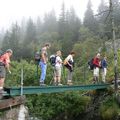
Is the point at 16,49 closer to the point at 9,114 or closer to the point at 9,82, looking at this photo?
the point at 9,82

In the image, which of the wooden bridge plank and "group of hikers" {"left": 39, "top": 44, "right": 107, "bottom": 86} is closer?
the wooden bridge plank

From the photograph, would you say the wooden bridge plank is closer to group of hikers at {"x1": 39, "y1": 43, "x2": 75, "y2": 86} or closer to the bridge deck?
the bridge deck

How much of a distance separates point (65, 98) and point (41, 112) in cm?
175

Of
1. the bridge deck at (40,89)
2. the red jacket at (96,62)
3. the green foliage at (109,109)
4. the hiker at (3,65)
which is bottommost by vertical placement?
the green foliage at (109,109)

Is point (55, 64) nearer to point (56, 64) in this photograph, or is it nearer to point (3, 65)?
point (56, 64)

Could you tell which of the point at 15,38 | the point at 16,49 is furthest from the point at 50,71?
the point at 15,38

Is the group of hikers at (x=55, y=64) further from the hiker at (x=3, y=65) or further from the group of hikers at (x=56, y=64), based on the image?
the hiker at (x=3, y=65)

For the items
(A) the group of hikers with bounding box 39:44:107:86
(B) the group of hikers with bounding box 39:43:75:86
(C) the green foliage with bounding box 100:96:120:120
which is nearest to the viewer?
(B) the group of hikers with bounding box 39:43:75:86

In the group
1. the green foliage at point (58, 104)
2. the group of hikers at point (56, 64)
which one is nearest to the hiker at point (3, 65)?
the group of hikers at point (56, 64)

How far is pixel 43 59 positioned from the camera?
14.8m

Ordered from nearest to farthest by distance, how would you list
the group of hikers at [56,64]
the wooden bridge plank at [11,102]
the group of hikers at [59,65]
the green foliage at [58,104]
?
the wooden bridge plank at [11,102], the group of hikers at [56,64], the group of hikers at [59,65], the green foliage at [58,104]

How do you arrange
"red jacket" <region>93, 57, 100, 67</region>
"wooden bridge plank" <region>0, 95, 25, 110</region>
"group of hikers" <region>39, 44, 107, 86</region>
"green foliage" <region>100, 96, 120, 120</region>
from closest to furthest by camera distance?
1. "wooden bridge plank" <region>0, 95, 25, 110</region>
2. "group of hikers" <region>39, 44, 107, 86</region>
3. "green foliage" <region>100, 96, 120, 120</region>
4. "red jacket" <region>93, 57, 100, 67</region>

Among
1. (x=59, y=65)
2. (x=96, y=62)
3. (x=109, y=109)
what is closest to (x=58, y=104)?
(x=109, y=109)

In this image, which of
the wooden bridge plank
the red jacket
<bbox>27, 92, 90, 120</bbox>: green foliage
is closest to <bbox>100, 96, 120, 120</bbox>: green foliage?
<bbox>27, 92, 90, 120</bbox>: green foliage
